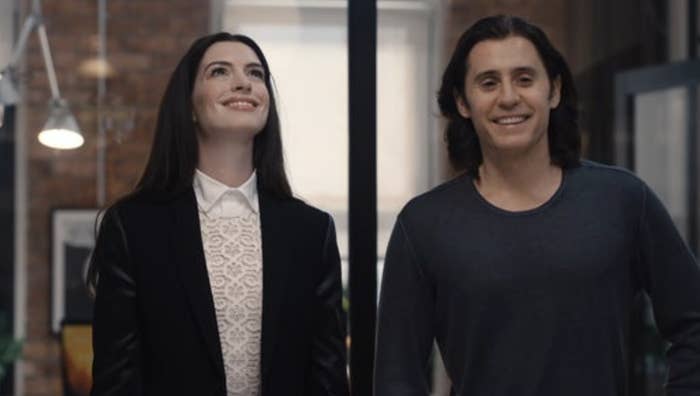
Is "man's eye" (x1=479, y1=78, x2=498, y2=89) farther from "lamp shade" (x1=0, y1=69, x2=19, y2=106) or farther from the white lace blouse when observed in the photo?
"lamp shade" (x1=0, y1=69, x2=19, y2=106)

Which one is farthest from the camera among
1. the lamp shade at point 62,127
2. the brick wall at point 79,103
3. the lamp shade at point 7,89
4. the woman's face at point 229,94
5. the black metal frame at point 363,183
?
the lamp shade at point 62,127

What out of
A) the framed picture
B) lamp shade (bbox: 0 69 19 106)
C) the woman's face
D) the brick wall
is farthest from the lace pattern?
the framed picture

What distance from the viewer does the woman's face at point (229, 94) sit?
6.34 ft

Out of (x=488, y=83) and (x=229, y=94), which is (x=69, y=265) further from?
(x=488, y=83)

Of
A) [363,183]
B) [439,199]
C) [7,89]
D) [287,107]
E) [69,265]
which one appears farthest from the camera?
[69,265]

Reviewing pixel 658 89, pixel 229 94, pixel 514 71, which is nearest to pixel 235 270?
pixel 229 94

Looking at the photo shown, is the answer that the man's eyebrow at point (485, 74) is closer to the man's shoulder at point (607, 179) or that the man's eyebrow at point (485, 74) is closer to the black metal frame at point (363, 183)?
the man's shoulder at point (607, 179)

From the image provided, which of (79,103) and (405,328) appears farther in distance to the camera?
(79,103)

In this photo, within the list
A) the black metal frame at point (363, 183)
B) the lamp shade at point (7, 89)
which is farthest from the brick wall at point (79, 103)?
the black metal frame at point (363, 183)

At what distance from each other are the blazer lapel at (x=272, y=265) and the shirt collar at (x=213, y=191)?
2 centimetres

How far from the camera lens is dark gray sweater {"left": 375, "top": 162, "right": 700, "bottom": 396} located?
67.5 inches

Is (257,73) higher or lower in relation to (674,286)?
higher

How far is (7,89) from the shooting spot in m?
2.88

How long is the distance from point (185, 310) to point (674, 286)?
0.82 m
